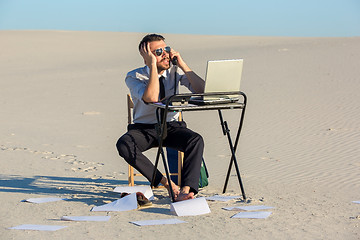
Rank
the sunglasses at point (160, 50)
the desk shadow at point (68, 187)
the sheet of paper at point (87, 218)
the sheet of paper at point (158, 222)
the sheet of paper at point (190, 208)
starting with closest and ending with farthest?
1. the sheet of paper at point (158, 222)
2. the sheet of paper at point (87, 218)
3. the sheet of paper at point (190, 208)
4. the sunglasses at point (160, 50)
5. the desk shadow at point (68, 187)

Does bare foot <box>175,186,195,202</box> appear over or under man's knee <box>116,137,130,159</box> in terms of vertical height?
under

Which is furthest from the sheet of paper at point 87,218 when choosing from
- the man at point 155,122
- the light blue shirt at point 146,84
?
the light blue shirt at point 146,84

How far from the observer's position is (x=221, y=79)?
4.82 meters

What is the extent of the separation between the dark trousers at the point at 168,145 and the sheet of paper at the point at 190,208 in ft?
0.69

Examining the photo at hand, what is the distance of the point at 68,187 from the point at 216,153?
2.97 meters

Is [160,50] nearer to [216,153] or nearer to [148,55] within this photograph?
[148,55]

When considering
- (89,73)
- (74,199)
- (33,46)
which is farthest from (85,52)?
(74,199)

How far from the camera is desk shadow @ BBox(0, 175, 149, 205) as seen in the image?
5.60m

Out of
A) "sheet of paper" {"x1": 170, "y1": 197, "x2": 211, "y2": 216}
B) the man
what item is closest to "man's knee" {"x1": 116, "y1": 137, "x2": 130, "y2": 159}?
the man

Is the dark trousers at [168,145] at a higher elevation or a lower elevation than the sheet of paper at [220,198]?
higher

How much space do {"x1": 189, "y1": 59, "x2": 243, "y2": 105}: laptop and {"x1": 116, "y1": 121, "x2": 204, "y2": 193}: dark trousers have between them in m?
0.44

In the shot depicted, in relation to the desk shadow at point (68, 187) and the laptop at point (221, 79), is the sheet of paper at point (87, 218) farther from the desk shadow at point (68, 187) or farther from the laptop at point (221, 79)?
the laptop at point (221, 79)

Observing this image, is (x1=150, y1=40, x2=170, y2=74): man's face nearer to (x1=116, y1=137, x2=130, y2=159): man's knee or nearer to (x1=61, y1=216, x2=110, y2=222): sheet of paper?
(x1=116, y1=137, x2=130, y2=159): man's knee

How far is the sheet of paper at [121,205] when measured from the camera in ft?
16.4
